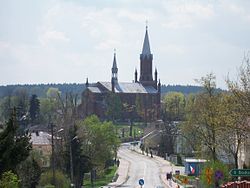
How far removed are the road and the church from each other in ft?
135

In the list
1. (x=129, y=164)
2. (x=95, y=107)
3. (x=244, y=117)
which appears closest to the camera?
(x=244, y=117)

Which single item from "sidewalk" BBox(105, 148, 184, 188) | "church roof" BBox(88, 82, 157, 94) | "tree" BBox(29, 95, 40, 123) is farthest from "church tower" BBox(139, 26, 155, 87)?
"sidewalk" BBox(105, 148, 184, 188)

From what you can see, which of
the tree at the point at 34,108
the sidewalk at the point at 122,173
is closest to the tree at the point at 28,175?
the sidewalk at the point at 122,173

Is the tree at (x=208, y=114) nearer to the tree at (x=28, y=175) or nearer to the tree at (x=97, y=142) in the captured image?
the tree at (x=28, y=175)

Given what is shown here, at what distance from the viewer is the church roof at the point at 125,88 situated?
173125 mm

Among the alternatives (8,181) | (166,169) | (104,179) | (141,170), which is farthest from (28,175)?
(166,169)

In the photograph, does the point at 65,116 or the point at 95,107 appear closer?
the point at 65,116

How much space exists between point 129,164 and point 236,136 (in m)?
51.5

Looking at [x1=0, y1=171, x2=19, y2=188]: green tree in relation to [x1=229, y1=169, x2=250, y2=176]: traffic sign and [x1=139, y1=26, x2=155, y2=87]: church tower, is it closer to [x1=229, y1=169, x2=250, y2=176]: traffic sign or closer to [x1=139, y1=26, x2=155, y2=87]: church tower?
[x1=229, y1=169, x2=250, y2=176]: traffic sign

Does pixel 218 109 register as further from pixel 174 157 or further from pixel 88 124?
pixel 174 157

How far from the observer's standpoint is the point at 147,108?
172 m

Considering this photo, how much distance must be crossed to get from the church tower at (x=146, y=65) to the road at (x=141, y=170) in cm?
5418

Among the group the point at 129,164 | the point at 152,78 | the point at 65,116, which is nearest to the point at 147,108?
the point at 152,78

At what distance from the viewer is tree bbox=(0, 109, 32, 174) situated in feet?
90.9
